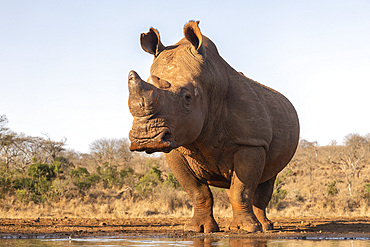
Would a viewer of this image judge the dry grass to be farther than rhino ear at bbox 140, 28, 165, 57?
Yes

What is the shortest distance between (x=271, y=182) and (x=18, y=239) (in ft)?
16.7

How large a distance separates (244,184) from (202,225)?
3.13 feet

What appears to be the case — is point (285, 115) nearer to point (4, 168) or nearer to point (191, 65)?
point (191, 65)

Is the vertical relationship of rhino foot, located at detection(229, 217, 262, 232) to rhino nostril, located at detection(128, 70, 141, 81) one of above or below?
below

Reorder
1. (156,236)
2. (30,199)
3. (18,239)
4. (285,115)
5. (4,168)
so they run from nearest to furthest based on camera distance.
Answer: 1. (18,239)
2. (156,236)
3. (285,115)
4. (30,199)
5. (4,168)

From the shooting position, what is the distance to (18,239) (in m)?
6.61

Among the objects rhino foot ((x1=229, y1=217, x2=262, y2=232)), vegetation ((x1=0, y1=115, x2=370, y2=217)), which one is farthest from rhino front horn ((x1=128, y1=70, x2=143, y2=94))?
vegetation ((x1=0, y1=115, x2=370, y2=217))

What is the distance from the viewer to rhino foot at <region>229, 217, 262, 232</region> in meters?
7.34

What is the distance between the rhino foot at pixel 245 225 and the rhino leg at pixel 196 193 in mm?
394

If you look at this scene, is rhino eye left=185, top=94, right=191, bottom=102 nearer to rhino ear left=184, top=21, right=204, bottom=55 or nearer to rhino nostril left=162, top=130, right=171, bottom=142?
rhino nostril left=162, top=130, right=171, bottom=142

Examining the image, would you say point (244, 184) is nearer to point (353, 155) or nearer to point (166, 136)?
point (166, 136)

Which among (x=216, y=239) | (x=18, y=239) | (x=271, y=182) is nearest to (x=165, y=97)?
(x=216, y=239)

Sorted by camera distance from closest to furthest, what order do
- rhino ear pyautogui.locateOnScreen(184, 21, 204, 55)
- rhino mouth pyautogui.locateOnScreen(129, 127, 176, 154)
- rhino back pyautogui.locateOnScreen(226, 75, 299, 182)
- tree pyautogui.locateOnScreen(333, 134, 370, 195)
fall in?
rhino mouth pyautogui.locateOnScreen(129, 127, 176, 154) < rhino ear pyautogui.locateOnScreen(184, 21, 204, 55) < rhino back pyautogui.locateOnScreen(226, 75, 299, 182) < tree pyautogui.locateOnScreen(333, 134, 370, 195)

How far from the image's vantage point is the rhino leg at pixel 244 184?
24.3ft
